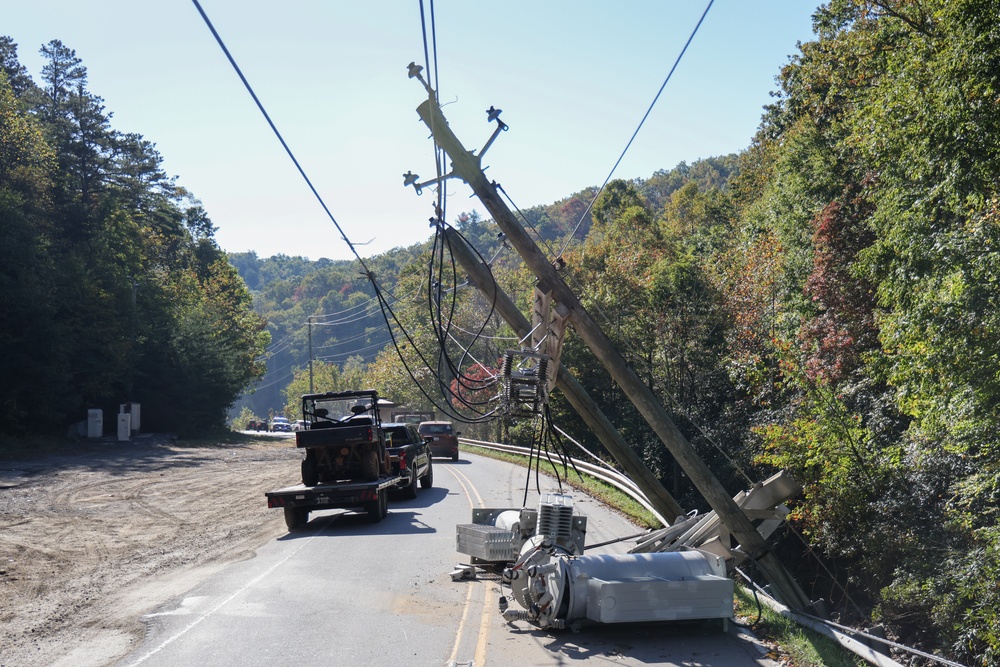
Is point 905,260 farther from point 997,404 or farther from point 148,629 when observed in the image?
point 148,629

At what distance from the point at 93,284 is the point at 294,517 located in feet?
120

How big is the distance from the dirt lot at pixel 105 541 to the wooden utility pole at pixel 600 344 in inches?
255

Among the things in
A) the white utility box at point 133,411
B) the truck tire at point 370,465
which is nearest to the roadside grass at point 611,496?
the truck tire at point 370,465

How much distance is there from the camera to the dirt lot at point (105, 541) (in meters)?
10.3

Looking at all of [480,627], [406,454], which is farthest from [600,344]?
[406,454]

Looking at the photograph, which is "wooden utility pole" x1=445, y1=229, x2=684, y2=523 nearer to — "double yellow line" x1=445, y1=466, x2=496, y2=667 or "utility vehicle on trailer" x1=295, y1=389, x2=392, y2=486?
"double yellow line" x1=445, y1=466, x2=496, y2=667

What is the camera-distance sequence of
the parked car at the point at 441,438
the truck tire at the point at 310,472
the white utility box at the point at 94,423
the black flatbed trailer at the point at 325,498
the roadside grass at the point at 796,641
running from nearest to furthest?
1. the roadside grass at the point at 796,641
2. the black flatbed trailer at the point at 325,498
3. the truck tire at the point at 310,472
4. the parked car at the point at 441,438
5. the white utility box at the point at 94,423

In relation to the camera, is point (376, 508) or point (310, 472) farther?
point (310, 472)

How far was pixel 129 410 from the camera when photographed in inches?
2010

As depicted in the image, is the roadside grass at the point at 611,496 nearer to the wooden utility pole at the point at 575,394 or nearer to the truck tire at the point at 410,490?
the wooden utility pole at the point at 575,394

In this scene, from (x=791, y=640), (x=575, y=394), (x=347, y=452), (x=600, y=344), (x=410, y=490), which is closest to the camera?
(x=791, y=640)

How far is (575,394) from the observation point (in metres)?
14.4

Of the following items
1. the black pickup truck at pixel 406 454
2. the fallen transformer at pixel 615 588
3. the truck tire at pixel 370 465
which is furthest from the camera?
the black pickup truck at pixel 406 454

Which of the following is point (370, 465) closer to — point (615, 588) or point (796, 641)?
point (615, 588)
